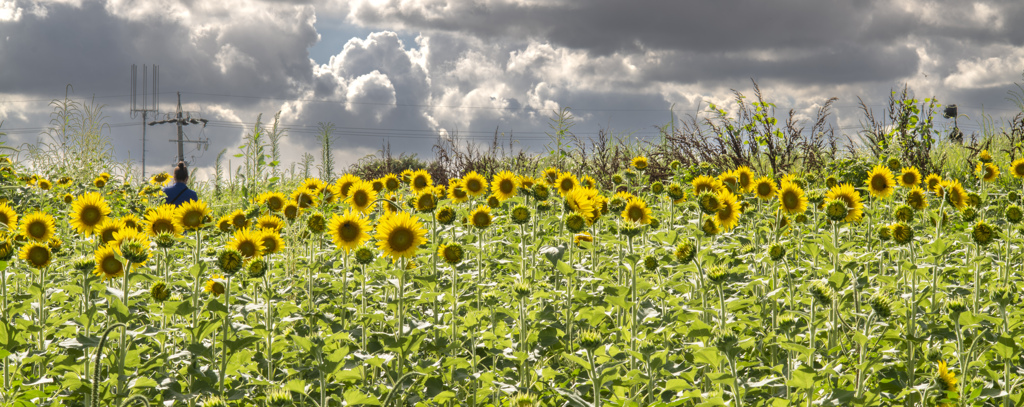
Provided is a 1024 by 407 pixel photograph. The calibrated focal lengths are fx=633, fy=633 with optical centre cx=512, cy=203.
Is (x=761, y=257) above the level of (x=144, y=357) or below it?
above

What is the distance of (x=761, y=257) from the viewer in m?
3.04

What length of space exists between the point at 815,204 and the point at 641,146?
358 inches

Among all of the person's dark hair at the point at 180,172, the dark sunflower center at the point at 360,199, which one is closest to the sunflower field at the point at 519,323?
the dark sunflower center at the point at 360,199

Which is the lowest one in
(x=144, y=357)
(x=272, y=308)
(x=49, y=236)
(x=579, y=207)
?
(x=144, y=357)

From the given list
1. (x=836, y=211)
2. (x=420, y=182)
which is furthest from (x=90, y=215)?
(x=836, y=211)

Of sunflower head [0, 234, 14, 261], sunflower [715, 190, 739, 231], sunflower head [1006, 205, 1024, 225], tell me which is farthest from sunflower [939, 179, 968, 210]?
sunflower head [0, 234, 14, 261]

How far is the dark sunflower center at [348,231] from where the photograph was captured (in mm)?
3150

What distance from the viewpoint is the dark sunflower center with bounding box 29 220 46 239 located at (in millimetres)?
3182

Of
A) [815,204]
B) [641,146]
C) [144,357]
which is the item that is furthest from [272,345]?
[641,146]

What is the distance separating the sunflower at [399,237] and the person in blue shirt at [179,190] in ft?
18.8

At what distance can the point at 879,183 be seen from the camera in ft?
14.7

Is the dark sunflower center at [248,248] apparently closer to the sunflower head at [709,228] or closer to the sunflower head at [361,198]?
the sunflower head at [361,198]

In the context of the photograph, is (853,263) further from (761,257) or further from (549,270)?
(549,270)

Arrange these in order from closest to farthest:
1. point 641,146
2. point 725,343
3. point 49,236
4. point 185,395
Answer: point 725,343 → point 185,395 → point 49,236 → point 641,146
